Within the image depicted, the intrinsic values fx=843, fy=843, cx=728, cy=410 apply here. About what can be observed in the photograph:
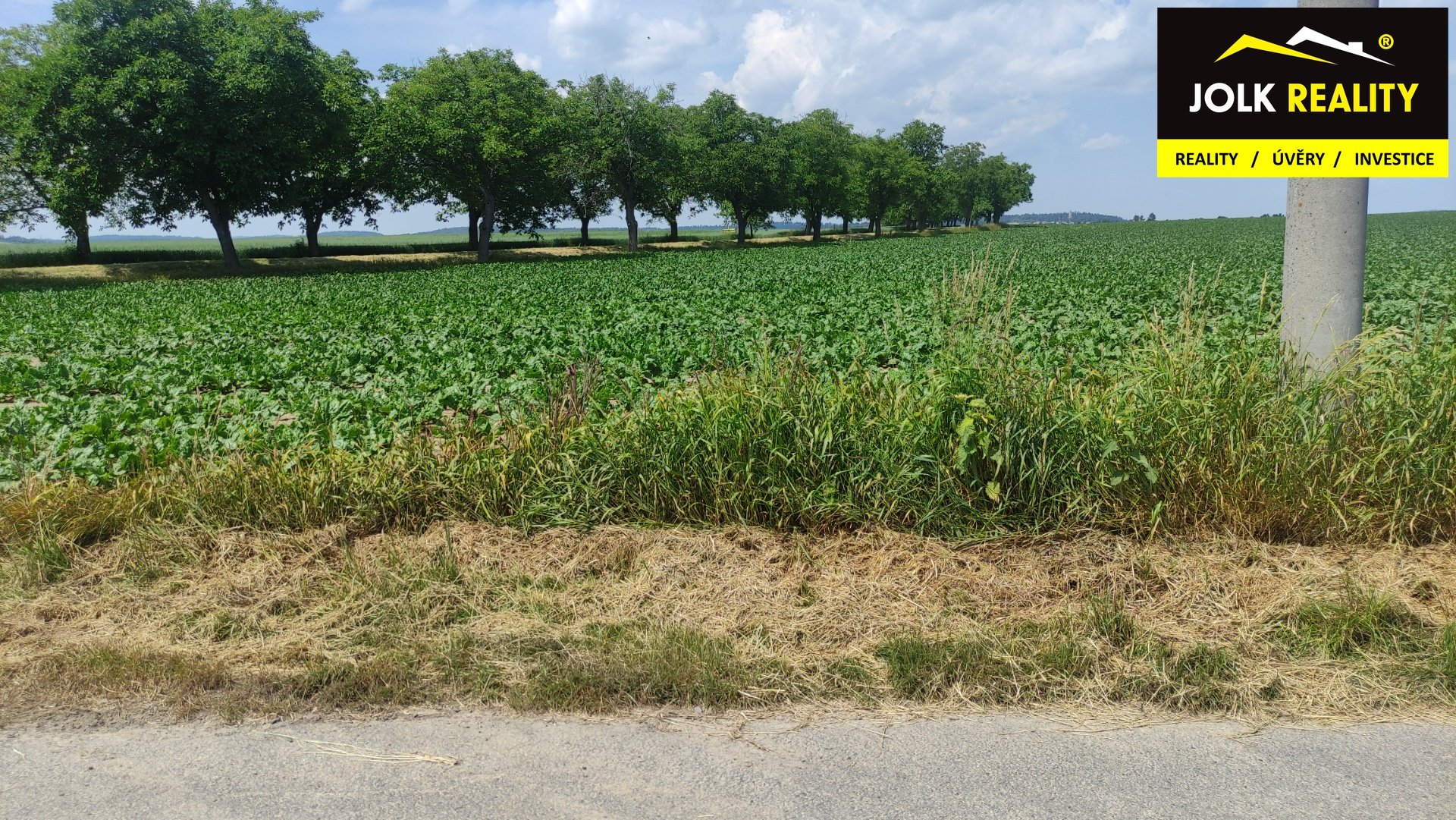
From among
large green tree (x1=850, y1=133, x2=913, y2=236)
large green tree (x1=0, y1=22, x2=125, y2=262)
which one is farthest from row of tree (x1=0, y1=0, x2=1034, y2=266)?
large green tree (x1=850, y1=133, x2=913, y2=236)

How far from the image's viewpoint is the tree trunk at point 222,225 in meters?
36.8

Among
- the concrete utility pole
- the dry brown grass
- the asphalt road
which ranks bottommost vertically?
the asphalt road

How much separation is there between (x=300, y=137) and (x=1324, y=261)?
42.3 m

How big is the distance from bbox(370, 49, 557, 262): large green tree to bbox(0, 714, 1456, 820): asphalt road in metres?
41.6

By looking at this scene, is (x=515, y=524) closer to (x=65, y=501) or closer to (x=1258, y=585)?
(x=65, y=501)

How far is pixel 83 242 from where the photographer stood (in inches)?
1754

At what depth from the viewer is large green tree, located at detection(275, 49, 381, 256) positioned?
130ft

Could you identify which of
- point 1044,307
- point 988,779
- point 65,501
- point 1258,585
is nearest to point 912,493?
point 1258,585

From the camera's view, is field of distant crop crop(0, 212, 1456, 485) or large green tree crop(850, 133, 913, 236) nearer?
field of distant crop crop(0, 212, 1456, 485)

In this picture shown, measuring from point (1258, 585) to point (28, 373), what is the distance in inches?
510

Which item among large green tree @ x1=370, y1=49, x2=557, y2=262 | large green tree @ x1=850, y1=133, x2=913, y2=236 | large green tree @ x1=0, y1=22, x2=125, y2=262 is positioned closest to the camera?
large green tree @ x1=0, y1=22, x2=125, y2=262

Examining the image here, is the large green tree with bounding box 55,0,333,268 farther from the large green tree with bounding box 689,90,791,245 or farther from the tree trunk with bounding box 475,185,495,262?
the large green tree with bounding box 689,90,791,245

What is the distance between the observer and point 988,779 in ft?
8.49

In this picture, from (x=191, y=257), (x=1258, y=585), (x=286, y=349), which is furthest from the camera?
(x=191, y=257)
